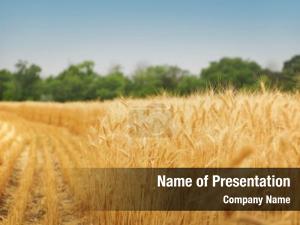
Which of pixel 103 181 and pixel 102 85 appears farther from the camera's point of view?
pixel 102 85

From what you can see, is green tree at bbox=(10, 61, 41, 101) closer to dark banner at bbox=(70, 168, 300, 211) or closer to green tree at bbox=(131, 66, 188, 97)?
green tree at bbox=(131, 66, 188, 97)

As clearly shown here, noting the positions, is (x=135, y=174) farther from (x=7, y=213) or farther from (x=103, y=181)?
(x=7, y=213)

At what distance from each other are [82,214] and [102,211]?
547 mm

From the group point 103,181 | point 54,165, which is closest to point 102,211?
point 103,181

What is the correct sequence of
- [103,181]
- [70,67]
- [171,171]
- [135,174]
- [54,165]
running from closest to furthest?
1. [171,171]
2. [135,174]
3. [103,181]
4. [54,165]
5. [70,67]

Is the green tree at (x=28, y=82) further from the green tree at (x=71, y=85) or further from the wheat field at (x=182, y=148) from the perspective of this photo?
the wheat field at (x=182, y=148)

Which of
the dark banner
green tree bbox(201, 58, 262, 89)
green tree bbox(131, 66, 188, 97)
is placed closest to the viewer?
the dark banner

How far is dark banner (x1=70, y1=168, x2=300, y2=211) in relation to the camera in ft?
8.49

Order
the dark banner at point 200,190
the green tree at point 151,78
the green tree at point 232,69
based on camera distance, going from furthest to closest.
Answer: the green tree at point 151,78
the green tree at point 232,69
the dark banner at point 200,190

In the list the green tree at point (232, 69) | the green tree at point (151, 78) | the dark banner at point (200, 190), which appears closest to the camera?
the dark banner at point (200, 190)

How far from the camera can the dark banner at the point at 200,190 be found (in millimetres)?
2588

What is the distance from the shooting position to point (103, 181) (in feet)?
11.8

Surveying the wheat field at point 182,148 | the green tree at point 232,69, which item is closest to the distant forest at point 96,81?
the green tree at point 232,69

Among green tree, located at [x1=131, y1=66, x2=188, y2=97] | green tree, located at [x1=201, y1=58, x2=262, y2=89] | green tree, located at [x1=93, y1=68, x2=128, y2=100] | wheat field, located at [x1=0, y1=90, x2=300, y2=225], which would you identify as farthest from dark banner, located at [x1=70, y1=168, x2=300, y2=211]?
green tree, located at [x1=93, y1=68, x2=128, y2=100]
